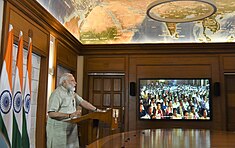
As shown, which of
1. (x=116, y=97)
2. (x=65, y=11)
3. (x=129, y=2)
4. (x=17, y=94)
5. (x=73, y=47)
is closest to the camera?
(x=17, y=94)

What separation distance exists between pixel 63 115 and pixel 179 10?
2.27 metres

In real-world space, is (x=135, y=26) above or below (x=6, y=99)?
above

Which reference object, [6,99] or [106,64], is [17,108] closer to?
[6,99]

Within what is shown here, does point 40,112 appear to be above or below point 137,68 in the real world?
below

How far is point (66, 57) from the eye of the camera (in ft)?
19.1

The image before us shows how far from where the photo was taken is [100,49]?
6.63 metres

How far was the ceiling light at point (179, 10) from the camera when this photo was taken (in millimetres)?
3689

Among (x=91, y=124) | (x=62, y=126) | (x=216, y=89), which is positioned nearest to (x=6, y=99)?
(x=62, y=126)

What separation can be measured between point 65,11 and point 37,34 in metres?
1.28

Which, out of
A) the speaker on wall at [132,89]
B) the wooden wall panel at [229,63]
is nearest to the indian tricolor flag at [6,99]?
the speaker on wall at [132,89]

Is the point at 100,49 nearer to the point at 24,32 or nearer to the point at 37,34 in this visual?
the point at 37,34

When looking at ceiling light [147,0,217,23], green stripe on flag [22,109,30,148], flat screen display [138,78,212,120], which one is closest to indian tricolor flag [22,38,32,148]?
green stripe on flag [22,109,30,148]

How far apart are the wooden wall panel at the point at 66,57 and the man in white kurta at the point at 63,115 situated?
1.69m

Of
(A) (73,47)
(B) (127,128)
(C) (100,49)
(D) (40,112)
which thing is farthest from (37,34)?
(B) (127,128)
